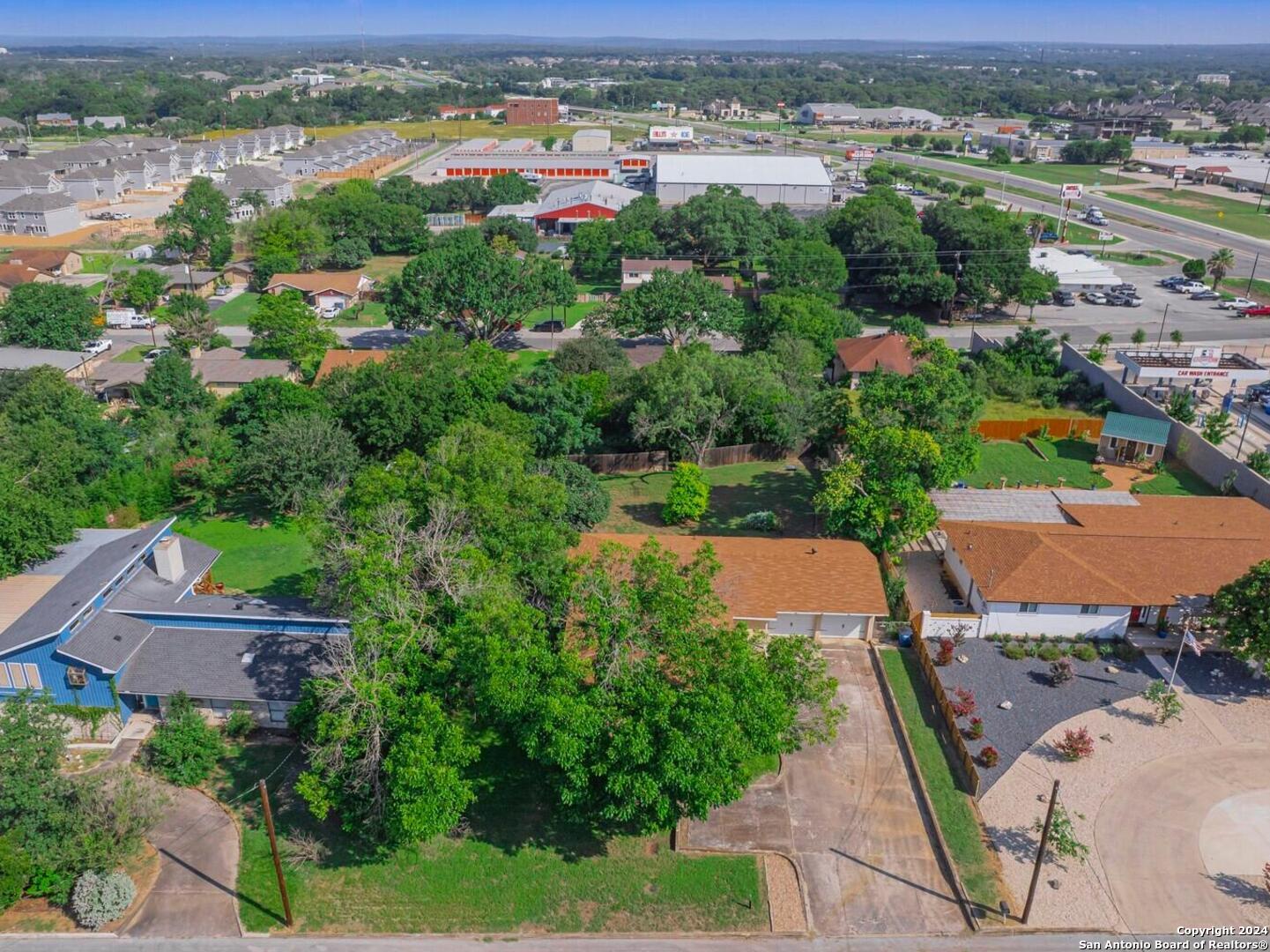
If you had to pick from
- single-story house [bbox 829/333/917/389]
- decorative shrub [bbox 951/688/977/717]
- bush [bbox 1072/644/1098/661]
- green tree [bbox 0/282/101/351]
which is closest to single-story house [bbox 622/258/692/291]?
single-story house [bbox 829/333/917/389]

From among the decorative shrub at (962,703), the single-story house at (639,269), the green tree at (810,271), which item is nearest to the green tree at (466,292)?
the single-story house at (639,269)

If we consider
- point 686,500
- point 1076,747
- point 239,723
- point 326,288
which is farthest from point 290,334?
point 1076,747

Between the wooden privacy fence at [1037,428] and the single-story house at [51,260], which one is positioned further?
the single-story house at [51,260]

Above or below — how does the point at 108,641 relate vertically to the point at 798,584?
above

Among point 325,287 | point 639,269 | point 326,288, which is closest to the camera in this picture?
point 326,288

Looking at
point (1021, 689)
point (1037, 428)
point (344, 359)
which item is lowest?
point (1021, 689)

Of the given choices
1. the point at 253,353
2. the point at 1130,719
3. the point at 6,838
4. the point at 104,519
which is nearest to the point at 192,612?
the point at 6,838

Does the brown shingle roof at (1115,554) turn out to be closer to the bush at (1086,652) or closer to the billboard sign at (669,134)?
the bush at (1086,652)

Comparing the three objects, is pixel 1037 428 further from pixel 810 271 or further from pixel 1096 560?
pixel 810 271
